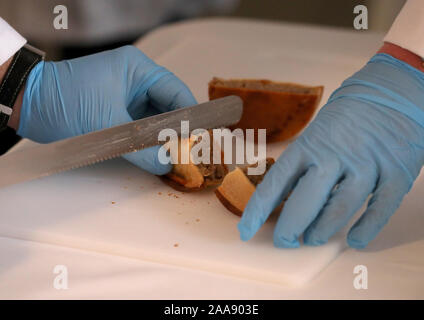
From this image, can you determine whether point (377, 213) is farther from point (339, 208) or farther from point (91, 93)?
point (91, 93)

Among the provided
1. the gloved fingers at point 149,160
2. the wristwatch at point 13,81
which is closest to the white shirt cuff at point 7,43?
the wristwatch at point 13,81

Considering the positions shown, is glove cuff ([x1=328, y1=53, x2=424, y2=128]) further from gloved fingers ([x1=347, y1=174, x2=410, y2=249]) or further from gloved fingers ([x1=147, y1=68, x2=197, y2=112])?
gloved fingers ([x1=147, y1=68, x2=197, y2=112])

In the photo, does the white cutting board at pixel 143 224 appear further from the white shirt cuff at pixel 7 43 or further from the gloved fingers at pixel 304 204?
the white shirt cuff at pixel 7 43

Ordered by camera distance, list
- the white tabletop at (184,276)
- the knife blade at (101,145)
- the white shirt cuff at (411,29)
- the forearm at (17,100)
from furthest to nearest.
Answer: the forearm at (17,100) → the white shirt cuff at (411,29) → the knife blade at (101,145) → the white tabletop at (184,276)

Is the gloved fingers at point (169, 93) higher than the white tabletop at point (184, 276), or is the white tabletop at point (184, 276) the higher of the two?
the gloved fingers at point (169, 93)

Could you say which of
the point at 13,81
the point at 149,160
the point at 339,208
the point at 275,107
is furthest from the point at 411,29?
the point at 13,81

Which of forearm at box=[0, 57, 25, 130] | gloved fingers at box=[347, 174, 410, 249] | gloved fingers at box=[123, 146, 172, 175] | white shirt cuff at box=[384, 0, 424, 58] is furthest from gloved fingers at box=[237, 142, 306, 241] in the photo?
forearm at box=[0, 57, 25, 130]

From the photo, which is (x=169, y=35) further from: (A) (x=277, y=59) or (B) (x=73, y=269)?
(B) (x=73, y=269)
